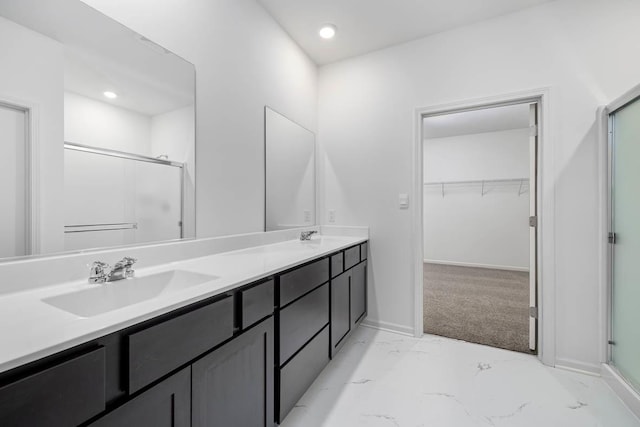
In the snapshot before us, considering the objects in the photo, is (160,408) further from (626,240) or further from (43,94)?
(626,240)

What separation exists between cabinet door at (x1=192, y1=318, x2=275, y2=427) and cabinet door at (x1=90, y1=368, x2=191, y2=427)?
0.03 metres

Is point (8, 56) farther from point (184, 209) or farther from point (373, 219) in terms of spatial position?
point (373, 219)

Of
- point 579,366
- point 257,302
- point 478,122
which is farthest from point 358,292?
point 478,122

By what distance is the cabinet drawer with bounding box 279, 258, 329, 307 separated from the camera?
4.50ft

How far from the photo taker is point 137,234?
4.36 feet

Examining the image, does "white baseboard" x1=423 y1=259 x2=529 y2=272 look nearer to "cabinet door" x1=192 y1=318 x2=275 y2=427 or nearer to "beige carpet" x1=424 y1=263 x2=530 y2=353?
"beige carpet" x1=424 y1=263 x2=530 y2=353

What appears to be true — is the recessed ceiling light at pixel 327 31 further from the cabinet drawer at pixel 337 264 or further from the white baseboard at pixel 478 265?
the white baseboard at pixel 478 265

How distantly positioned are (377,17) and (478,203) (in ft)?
13.2

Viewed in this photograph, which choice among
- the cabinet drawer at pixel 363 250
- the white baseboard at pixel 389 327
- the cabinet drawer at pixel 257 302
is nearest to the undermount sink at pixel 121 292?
the cabinet drawer at pixel 257 302

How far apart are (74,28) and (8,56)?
284 millimetres

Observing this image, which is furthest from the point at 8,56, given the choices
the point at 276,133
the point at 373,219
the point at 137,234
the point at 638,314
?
the point at 638,314

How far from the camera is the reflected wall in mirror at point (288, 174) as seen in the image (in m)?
2.24

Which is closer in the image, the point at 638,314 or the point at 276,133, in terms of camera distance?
the point at 638,314

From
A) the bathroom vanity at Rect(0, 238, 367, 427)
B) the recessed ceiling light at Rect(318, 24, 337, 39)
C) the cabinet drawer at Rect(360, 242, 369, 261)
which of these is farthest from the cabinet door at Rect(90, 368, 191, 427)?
the recessed ceiling light at Rect(318, 24, 337, 39)
